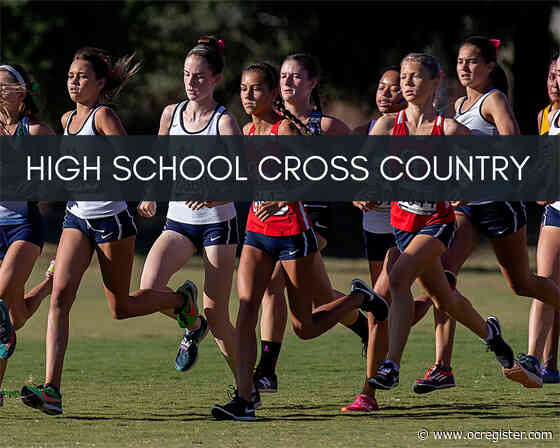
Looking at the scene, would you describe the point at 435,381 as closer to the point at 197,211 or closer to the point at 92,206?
the point at 197,211

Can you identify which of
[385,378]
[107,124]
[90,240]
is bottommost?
[385,378]

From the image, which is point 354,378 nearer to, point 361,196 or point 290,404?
point 290,404

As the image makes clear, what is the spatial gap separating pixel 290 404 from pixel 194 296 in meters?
1.08

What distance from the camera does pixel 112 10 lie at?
3766cm

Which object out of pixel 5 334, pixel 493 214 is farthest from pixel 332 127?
pixel 5 334

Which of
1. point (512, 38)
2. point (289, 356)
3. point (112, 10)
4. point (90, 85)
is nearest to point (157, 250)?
point (90, 85)

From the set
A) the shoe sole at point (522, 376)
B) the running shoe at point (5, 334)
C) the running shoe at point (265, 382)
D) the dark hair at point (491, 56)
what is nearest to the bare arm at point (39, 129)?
the running shoe at point (5, 334)

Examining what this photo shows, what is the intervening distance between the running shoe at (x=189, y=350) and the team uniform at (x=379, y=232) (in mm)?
1485

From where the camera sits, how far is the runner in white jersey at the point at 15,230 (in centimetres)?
873

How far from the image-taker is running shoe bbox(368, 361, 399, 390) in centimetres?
848

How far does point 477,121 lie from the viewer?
941 cm

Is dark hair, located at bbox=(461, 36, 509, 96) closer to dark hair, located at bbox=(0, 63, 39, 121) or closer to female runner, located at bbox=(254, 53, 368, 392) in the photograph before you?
female runner, located at bbox=(254, 53, 368, 392)

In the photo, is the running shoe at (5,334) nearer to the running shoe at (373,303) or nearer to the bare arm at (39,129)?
the bare arm at (39,129)

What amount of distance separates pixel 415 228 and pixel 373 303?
685 millimetres
